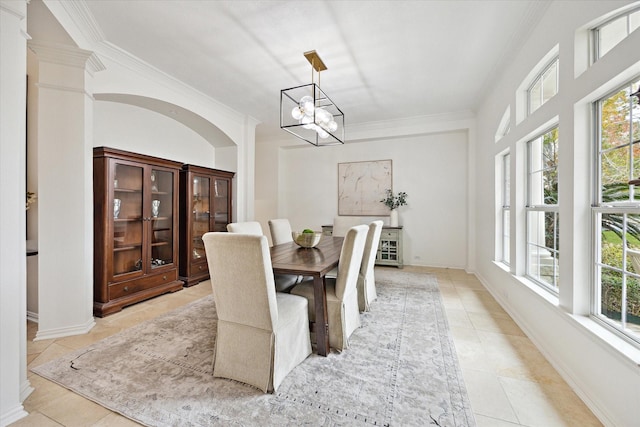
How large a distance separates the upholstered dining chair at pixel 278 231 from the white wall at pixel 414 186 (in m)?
2.21

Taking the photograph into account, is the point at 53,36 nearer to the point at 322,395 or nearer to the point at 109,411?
the point at 109,411

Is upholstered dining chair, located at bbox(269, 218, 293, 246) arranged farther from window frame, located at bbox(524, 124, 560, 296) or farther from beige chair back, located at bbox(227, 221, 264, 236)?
window frame, located at bbox(524, 124, 560, 296)

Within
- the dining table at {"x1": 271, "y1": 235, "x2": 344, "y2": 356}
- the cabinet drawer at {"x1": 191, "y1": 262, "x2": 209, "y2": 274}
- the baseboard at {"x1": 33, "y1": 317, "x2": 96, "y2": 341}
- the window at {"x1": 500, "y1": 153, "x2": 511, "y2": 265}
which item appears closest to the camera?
the dining table at {"x1": 271, "y1": 235, "x2": 344, "y2": 356}

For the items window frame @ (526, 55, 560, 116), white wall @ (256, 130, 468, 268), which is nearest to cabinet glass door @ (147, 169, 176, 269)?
white wall @ (256, 130, 468, 268)

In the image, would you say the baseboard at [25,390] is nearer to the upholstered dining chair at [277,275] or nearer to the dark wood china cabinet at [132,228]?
the dark wood china cabinet at [132,228]

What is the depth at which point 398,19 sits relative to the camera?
2.29m

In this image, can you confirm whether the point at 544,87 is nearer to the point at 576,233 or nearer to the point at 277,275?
the point at 576,233

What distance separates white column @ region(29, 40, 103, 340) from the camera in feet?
7.62

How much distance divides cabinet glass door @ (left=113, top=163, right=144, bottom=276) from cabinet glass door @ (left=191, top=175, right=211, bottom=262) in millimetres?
808

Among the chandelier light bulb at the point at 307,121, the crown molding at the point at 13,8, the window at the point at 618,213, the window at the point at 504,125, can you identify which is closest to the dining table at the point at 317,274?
the chandelier light bulb at the point at 307,121

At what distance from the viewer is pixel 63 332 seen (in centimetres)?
238

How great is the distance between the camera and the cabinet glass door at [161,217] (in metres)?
3.52

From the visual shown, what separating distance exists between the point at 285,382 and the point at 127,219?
2669 mm

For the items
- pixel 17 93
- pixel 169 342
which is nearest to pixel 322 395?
pixel 169 342
